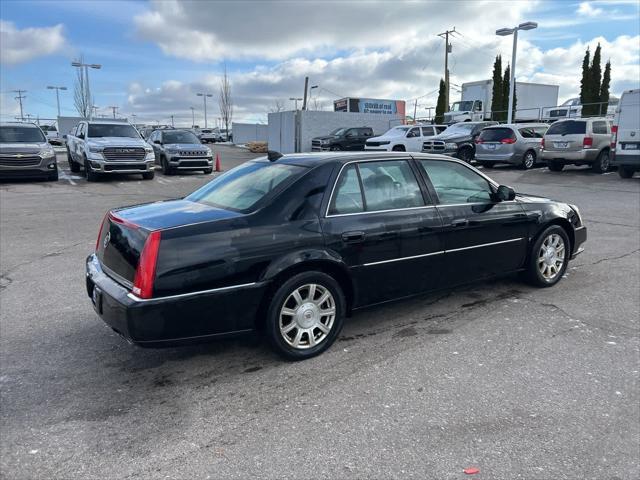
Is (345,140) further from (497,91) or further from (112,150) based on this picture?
(497,91)

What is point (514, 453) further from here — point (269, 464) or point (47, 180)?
point (47, 180)

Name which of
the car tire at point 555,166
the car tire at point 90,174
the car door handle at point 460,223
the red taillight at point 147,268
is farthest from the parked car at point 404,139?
the red taillight at point 147,268

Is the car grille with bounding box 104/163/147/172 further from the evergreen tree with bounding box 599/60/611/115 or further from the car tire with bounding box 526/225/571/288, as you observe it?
the evergreen tree with bounding box 599/60/611/115

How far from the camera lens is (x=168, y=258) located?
10.9 feet

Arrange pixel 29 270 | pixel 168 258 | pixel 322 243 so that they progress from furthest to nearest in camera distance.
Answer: pixel 29 270 → pixel 322 243 → pixel 168 258

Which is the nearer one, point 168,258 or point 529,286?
point 168,258

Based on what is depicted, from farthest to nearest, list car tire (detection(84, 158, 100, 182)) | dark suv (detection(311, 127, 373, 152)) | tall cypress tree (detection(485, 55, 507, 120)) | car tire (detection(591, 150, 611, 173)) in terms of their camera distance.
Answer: tall cypress tree (detection(485, 55, 507, 120)) → dark suv (detection(311, 127, 373, 152)) → car tire (detection(591, 150, 611, 173)) → car tire (detection(84, 158, 100, 182))

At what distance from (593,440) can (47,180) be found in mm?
18051

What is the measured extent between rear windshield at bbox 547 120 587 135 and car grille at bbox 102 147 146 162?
46.9 feet

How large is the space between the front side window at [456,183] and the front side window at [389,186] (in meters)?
0.24

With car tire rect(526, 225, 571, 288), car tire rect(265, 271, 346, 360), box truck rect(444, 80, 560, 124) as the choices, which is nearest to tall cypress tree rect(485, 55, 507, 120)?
box truck rect(444, 80, 560, 124)

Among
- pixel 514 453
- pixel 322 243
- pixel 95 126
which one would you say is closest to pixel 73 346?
pixel 322 243

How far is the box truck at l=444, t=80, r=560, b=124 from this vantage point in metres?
35.0

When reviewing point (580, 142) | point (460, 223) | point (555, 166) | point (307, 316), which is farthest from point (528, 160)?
point (307, 316)
